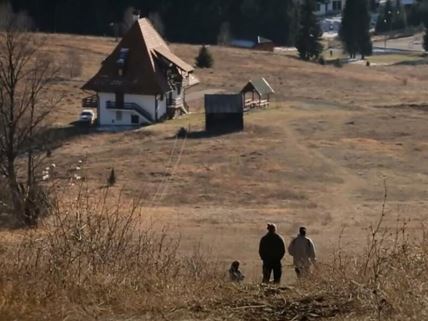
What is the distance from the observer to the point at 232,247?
64.8 feet

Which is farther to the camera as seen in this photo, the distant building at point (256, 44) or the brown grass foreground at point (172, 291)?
the distant building at point (256, 44)

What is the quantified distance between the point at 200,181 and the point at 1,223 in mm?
13789

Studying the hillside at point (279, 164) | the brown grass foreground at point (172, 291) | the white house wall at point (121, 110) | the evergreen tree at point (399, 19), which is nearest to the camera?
the brown grass foreground at point (172, 291)

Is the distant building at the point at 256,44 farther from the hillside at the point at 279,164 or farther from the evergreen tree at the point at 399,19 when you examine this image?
the hillside at the point at 279,164

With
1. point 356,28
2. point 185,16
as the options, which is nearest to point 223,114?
point 356,28

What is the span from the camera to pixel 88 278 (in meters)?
6.34

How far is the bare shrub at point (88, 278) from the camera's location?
5.87 metres

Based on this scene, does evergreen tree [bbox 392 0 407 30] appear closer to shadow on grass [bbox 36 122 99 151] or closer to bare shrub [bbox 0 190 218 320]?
shadow on grass [bbox 36 122 99 151]

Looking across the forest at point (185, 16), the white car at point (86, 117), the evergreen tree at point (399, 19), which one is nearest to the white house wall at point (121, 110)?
the white car at point (86, 117)

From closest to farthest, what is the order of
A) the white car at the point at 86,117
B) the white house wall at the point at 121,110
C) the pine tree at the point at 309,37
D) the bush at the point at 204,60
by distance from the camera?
the white car at the point at 86,117
the white house wall at the point at 121,110
the bush at the point at 204,60
the pine tree at the point at 309,37

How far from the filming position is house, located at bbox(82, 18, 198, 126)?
1683 inches

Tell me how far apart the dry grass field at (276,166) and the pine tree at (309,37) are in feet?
65.4

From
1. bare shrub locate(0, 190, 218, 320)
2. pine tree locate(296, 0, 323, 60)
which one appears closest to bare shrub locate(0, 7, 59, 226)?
bare shrub locate(0, 190, 218, 320)

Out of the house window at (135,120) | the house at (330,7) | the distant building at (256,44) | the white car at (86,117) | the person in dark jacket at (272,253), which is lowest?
the house window at (135,120)
